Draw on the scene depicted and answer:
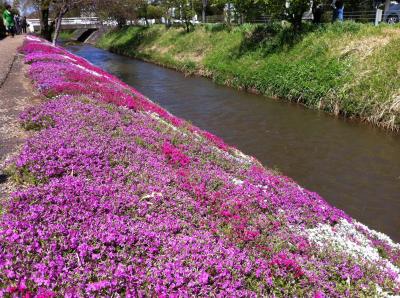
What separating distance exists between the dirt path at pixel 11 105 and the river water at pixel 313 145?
9300mm

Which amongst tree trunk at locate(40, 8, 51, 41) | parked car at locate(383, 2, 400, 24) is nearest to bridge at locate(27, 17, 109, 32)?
tree trunk at locate(40, 8, 51, 41)

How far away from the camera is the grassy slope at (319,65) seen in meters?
22.4

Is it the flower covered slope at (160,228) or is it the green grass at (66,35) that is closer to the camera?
the flower covered slope at (160,228)

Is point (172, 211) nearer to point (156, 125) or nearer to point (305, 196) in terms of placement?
point (305, 196)

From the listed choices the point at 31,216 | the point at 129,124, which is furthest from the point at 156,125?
the point at 31,216

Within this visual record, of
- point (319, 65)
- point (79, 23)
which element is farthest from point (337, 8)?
point (79, 23)

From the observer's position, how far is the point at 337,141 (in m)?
19.5

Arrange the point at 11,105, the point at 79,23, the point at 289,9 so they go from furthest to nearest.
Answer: the point at 79,23, the point at 289,9, the point at 11,105

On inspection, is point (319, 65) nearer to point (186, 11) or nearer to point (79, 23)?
point (186, 11)

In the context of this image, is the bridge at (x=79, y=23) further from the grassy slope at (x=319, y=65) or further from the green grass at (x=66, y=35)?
the grassy slope at (x=319, y=65)

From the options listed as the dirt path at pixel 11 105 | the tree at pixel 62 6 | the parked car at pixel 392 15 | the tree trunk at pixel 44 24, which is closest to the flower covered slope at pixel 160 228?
the dirt path at pixel 11 105

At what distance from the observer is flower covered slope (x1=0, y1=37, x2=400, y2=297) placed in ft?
18.1

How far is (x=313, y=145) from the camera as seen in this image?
19047mm

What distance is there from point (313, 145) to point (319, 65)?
10.5 meters
